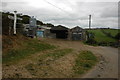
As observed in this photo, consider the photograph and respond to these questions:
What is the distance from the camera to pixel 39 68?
1334 centimetres

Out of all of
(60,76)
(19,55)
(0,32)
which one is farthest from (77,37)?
(60,76)

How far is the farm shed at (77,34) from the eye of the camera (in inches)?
1649

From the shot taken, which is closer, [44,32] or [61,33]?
[44,32]

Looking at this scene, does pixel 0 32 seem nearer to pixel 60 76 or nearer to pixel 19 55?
pixel 19 55

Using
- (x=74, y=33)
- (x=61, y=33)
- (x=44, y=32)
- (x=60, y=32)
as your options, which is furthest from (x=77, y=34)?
(x=44, y=32)

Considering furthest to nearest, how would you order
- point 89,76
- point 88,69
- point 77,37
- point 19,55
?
point 77,37
point 19,55
point 88,69
point 89,76

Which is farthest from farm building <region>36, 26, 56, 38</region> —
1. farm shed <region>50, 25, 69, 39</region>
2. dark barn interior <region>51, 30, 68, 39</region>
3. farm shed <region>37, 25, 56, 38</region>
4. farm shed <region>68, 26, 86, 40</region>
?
farm shed <region>68, 26, 86, 40</region>

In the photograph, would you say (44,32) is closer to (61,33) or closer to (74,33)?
(61,33)

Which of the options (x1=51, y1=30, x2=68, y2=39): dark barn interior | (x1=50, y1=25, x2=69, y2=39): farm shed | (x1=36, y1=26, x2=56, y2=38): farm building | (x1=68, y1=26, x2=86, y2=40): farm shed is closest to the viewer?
(x1=36, y1=26, x2=56, y2=38): farm building

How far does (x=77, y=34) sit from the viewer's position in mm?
41938

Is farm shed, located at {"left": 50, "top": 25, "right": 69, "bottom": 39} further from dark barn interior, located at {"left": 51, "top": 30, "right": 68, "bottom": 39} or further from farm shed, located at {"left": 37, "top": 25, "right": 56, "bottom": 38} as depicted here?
farm shed, located at {"left": 37, "top": 25, "right": 56, "bottom": 38}

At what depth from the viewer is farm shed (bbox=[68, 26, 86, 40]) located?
41875 millimetres

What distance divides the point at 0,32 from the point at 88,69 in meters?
9.64

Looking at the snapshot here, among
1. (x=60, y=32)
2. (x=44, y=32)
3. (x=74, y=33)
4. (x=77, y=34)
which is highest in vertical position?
(x=60, y=32)
